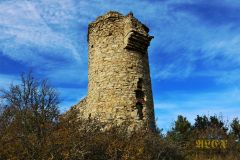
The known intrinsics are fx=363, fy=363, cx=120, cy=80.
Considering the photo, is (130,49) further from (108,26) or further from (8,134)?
(8,134)

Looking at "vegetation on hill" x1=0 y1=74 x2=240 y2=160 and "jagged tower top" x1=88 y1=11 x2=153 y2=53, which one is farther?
"jagged tower top" x1=88 y1=11 x2=153 y2=53

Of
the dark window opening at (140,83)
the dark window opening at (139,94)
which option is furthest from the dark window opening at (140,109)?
the dark window opening at (140,83)

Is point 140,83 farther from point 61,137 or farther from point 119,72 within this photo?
point 61,137

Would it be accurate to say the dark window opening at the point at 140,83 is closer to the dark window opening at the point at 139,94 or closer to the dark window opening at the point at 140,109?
the dark window opening at the point at 139,94

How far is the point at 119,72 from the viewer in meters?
15.5

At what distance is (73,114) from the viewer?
44.4 feet

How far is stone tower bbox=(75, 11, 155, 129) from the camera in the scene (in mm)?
15203

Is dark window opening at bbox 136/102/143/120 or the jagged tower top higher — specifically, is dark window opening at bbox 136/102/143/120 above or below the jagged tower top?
below

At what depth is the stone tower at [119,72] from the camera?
15203mm

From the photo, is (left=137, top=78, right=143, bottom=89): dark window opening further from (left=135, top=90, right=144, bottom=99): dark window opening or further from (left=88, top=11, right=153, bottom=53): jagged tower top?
(left=88, top=11, right=153, bottom=53): jagged tower top

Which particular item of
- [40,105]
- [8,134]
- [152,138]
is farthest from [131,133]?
[8,134]

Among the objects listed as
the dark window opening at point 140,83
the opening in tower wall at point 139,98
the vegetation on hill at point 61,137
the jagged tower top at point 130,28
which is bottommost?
the vegetation on hill at point 61,137

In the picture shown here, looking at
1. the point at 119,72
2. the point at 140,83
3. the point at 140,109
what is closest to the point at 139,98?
the point at 140,109

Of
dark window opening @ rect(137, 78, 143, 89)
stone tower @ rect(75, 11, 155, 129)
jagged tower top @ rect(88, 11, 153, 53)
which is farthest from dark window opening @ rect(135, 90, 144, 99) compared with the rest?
jagged tower top @ rect(88, 11, 153, 53)
